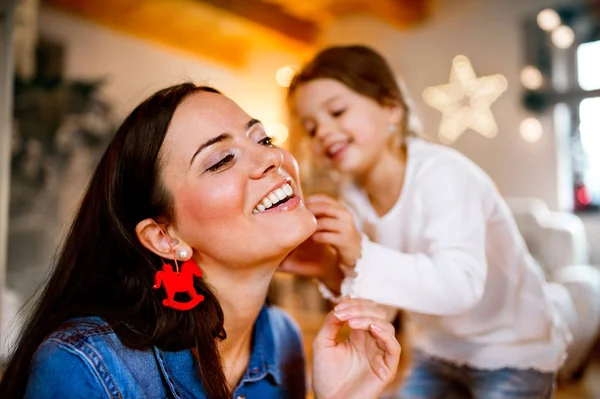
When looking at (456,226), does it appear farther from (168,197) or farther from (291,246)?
(168,197)

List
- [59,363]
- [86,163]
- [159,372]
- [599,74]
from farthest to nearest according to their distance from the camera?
1. [599,74]
2. [86,163]
3. [159,372]
4. [59,363]

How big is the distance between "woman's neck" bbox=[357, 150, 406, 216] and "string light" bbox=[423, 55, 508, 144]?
Result: 148 inches

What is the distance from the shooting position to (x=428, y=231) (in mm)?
1325

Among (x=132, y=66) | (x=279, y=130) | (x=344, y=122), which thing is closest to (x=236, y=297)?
(x=344, y=122)

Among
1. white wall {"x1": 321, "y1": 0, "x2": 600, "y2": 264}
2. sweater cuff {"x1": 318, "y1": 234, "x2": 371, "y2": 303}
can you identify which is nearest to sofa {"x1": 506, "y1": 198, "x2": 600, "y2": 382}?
white wall {"x1": 321, "y1": 0, "x2": 600, "y2": 264}

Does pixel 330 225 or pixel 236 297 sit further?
pixel 330 225

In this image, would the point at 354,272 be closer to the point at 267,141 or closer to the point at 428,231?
the point at 428,231

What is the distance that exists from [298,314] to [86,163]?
92.0 inches

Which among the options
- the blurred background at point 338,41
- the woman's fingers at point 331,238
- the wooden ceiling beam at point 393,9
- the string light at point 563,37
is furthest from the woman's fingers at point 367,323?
the string light at point 563,37

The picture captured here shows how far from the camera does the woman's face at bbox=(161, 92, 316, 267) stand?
103 cm

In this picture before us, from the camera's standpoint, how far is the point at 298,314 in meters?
5.20

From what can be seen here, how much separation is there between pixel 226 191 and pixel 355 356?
46 centimetres

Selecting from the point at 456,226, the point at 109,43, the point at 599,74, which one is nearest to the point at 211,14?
the point at 109,43

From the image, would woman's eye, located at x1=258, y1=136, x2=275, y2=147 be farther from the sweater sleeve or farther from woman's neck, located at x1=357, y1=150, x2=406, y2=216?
woman's neck, located at x1=357, y1=150, x2=406, y2=216
